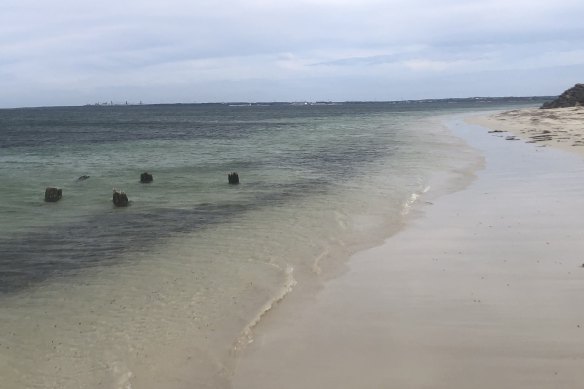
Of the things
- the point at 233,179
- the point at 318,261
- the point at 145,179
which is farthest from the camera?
the point at 145,179

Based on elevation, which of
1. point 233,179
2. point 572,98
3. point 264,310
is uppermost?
point 572,98

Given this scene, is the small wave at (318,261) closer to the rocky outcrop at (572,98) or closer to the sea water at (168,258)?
the sea water at (168,258)

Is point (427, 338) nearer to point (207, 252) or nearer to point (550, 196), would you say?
point (207, 252)

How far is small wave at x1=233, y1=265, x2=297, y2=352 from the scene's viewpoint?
7.27 meters

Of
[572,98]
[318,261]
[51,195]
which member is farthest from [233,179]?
[572,98]

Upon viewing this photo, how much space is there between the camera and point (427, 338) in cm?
699

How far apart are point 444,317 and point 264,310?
263 cm

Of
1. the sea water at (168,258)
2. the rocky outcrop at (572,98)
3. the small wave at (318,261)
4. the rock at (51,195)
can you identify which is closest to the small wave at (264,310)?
the sea water at (168,258)

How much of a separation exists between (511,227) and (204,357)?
829 centimetres

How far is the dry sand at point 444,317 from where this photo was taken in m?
6.12

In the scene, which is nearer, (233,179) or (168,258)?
(168,258)

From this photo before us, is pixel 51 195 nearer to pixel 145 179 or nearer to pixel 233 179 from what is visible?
pixel 145 179

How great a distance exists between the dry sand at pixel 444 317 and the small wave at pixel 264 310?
0.13 meters

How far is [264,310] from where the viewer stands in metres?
8.34
